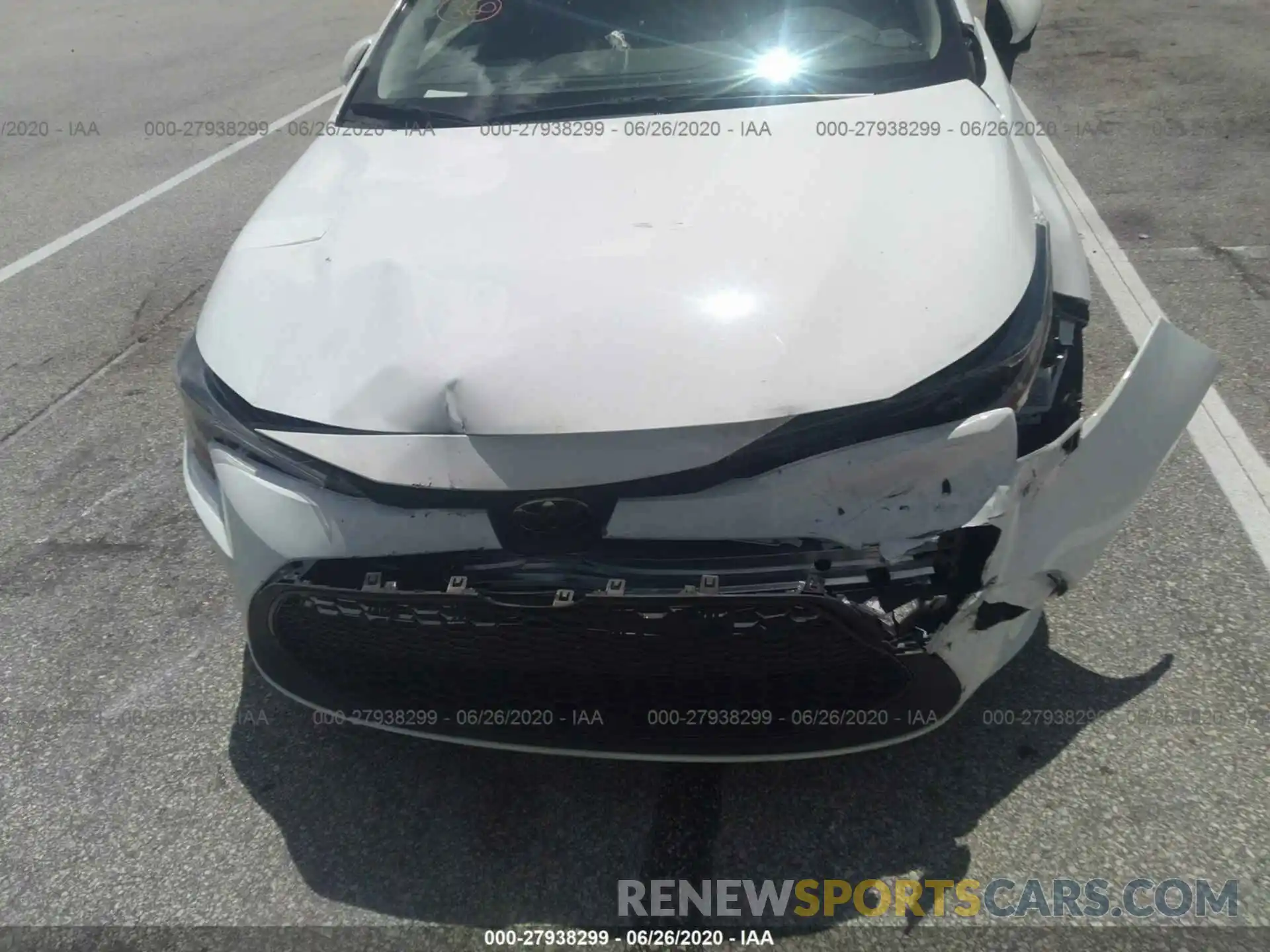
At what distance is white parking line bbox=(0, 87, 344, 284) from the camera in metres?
5.86

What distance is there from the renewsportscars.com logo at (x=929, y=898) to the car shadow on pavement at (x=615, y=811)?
17 millimetres

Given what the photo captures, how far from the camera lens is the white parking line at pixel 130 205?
5863 millimetres

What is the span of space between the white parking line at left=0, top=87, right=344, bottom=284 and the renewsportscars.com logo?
16.6ft

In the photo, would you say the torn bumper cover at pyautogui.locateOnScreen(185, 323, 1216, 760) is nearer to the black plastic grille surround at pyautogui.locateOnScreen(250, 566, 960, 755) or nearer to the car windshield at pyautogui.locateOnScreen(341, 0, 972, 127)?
the black plastic grille surround at pyautogui.locateOnScreen(250, 566, 960, 755)

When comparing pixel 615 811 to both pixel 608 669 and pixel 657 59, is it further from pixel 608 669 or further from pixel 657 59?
pixel 657 59

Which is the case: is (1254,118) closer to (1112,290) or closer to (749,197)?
(1112,290)

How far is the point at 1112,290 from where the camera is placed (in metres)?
4.66

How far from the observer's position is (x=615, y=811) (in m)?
2.36

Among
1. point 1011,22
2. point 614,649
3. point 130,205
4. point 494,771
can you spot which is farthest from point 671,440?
point 130,205

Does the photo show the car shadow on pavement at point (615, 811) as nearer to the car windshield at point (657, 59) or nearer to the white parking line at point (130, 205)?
the car windshield at point (657, 59)

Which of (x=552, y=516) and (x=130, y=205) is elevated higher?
(x=552, y=516)

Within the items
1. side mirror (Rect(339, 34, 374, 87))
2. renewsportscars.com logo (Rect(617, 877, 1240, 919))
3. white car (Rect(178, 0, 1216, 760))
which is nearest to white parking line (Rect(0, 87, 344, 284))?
side mirror (Rect(339, 34, 374, 87))

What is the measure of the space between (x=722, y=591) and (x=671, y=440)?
27 cm

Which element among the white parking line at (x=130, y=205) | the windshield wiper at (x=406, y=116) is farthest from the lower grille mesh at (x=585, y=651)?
the white parking line at (x=130, y=205)
